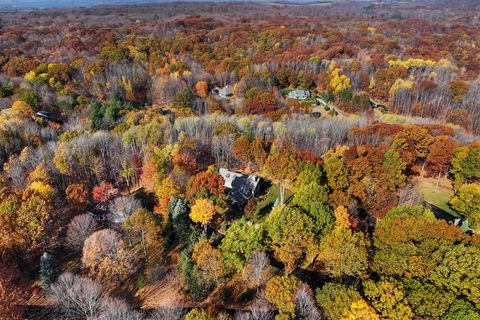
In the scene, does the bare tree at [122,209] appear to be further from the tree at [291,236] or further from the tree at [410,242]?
the tree at [410,242]

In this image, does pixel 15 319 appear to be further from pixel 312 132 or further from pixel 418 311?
pixel 312 132

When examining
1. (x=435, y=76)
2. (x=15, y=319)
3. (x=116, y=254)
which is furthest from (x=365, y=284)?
(x=435, y=76)

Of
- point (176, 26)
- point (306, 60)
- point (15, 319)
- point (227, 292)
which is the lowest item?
point (227, 292)

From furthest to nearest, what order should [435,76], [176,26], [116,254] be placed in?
[176,26] < [435,76] < [116,254]

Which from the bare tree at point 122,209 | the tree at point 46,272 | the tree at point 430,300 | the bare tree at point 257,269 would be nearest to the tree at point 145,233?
the bare tree at point 122,209

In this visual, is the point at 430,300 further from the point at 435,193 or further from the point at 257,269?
the point at 435,193
